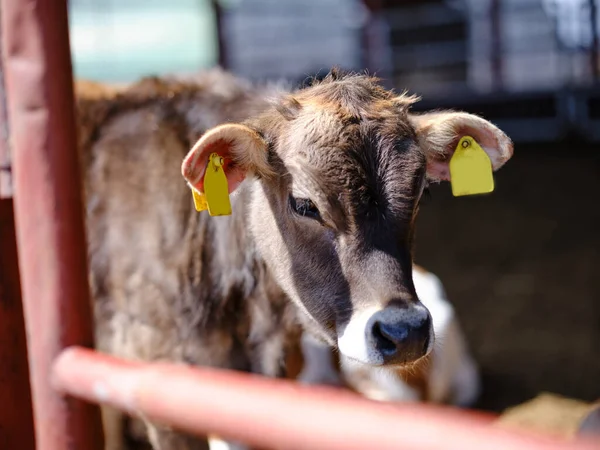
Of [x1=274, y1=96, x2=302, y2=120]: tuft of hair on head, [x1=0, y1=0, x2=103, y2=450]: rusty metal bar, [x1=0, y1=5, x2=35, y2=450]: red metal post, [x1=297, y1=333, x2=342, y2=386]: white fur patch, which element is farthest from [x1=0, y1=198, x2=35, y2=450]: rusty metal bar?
[x1=297, y1=333, x2=342, y2=386]: white fur patch

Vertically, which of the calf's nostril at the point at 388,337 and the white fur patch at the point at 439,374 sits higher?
the calf's nostril at the point at 388,337

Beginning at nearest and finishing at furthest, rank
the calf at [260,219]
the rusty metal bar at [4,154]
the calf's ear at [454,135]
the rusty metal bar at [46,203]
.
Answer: the rusty metal bar at [46,203], the rusty metal bar at [4,154], the calf at [260,219], the calf's ear at [454,135]

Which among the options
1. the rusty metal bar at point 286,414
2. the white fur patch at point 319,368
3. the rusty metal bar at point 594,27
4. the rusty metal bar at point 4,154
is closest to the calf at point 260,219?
the rusty metal bar at point 4,154

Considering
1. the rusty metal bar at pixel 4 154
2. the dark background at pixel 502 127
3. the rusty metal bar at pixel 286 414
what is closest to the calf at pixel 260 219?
the rusty metal bar at pixel 4 154

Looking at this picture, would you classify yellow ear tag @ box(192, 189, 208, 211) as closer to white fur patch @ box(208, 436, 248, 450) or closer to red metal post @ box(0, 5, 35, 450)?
red metal post @ box(0, 5, 35, 450)

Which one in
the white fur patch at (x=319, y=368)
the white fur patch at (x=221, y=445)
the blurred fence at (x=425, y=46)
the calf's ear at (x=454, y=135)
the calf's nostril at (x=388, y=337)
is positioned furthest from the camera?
the blurred fence at (x=425, y=46)

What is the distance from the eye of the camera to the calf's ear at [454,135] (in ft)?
7.24

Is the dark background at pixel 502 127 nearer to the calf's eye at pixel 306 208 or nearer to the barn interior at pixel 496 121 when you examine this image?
the barn interior at pixel 496 121

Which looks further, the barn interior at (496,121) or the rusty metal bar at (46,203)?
the barn interior at (496,121)

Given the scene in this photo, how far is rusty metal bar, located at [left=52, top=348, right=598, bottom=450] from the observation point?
747 millimetres

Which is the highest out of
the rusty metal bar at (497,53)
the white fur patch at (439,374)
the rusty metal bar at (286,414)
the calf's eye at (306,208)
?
the rusty metal bar at (497,53)

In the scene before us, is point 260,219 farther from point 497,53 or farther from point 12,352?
point 497,53

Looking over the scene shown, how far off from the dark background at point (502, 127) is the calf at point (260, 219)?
0.99m

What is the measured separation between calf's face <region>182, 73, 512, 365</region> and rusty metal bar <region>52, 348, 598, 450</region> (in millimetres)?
823
